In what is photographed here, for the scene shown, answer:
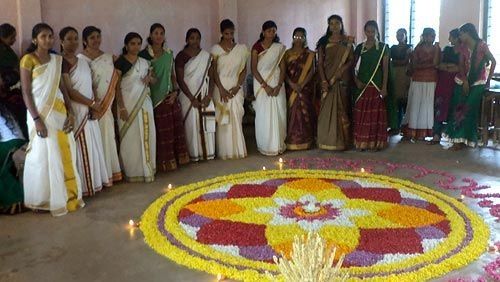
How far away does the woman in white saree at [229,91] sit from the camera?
269 inches

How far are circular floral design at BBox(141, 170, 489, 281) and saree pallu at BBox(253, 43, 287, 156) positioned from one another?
1.26 metres

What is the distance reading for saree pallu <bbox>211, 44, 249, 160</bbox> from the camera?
683 cm

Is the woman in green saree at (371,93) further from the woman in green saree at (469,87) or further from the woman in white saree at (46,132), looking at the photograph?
the woman in white saree at (46,132)

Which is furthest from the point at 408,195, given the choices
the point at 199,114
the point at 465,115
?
the point at 199,114

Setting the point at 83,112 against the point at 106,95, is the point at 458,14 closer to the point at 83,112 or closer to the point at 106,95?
the point at 106,95

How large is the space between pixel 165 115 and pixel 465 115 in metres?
3.80

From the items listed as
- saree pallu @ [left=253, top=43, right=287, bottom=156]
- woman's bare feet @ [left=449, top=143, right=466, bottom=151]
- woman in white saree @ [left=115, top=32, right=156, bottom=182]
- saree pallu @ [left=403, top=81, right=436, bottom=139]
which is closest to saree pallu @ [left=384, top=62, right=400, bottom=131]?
saree pallu @ [left=403, top=81, right=436, bottom=139]

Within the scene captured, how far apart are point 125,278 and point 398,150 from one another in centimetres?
466

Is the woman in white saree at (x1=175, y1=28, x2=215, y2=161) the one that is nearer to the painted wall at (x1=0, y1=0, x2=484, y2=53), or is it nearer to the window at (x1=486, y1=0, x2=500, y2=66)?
the painted wall at (x1=0, y1=0, x2=484, y2=53)

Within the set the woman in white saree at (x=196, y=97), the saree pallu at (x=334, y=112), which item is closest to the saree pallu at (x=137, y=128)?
the woman in white saree at (x=196, y=97)

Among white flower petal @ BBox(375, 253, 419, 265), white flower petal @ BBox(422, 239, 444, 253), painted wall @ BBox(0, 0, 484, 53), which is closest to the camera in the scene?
white flower petal @ BBox(375, 253, 419, 265)

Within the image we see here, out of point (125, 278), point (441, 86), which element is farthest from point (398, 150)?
point (125, 278)

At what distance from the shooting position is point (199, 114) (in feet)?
22.3

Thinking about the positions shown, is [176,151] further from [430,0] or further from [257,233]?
[430,0]
